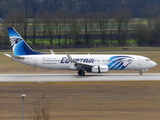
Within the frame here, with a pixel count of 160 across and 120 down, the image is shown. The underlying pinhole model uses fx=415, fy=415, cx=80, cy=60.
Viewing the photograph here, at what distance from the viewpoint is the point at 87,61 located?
48594 millimetres

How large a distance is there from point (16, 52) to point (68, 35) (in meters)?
49.8

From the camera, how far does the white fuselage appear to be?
48156 mm

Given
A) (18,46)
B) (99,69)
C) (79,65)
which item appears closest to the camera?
(99,69)

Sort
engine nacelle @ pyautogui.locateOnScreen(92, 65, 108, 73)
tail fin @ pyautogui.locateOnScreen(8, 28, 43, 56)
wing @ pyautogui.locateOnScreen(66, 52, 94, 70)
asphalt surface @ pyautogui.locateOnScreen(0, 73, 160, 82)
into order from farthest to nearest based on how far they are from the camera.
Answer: tail fin @ pyautogui.locateOnScreen(8, 28, 43, 56) < engine nacelle @ pyautogui.locateOnScreen(92, 65, 108, 73) < wing @ pyautogui.locateOnScreen(66, 52, 94, 70) < asphalt surface @ pyautogui.locateOnScreen(0, 73, 160, 82)

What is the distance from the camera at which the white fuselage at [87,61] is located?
48156 millimetres

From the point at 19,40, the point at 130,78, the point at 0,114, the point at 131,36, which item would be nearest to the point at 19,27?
the point at 131,36

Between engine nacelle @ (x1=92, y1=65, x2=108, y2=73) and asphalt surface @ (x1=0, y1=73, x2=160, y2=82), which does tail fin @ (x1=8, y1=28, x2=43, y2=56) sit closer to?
asphalt surface @ (x1=0, y1=73, x2=160, y2=82)

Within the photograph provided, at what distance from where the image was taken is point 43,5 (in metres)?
149

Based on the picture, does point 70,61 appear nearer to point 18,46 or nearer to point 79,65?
point 79,65

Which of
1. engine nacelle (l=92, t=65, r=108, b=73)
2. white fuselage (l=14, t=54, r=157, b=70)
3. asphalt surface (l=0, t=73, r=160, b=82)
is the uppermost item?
white fuselage (l=14, t=54, r=157, b=70)

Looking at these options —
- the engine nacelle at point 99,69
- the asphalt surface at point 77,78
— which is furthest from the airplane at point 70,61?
the asphalt surface at point 77,78

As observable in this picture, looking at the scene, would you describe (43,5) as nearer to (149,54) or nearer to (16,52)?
(149,54)

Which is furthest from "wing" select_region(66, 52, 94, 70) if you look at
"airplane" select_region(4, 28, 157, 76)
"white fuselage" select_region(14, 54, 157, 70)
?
"white fuselage" select_region(14, 54, 157, 70)

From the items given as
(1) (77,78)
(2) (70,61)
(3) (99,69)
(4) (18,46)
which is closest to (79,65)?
(2) (70,61)
